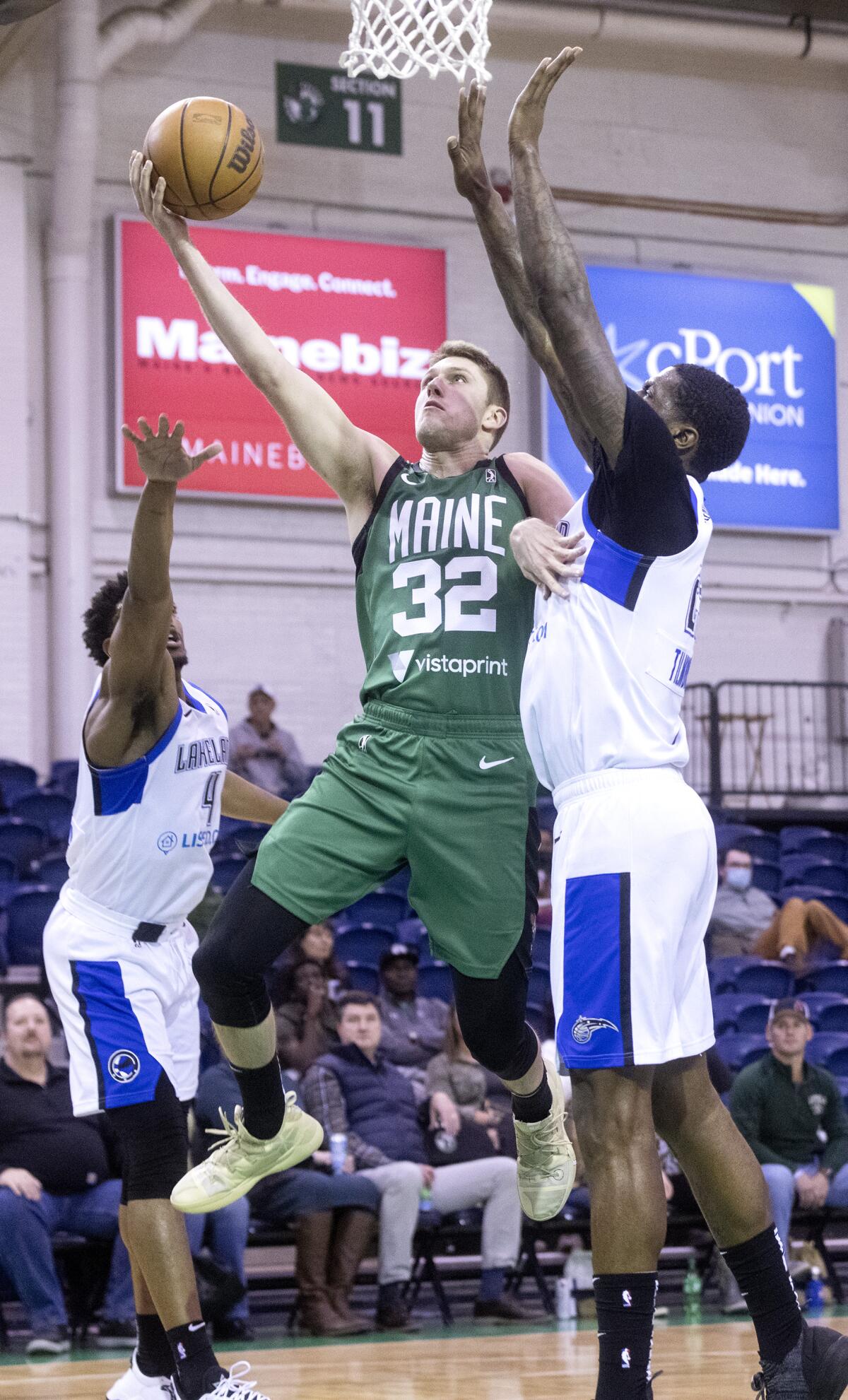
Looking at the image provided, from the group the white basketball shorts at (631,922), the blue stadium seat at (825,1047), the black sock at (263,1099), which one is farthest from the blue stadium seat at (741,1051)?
the white basketball shorts at (631,922)

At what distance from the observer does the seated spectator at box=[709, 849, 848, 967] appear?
1238 centimetres

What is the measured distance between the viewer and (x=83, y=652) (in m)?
14.7

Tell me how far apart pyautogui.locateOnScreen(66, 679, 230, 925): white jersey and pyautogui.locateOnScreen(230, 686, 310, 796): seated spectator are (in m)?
8.23

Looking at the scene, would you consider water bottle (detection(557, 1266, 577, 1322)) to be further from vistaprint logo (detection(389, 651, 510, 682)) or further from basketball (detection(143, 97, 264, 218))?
basketball (detection(143, 97, 264, 218))

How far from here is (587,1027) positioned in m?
3.80

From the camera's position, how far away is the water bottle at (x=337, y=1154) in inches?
326

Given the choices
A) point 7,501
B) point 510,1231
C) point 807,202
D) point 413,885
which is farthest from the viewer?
point 807,202

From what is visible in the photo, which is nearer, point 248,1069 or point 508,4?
point 248,1069

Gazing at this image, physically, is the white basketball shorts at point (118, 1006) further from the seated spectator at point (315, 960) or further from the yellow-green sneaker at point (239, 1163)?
the seated spectator at point (315, 960)

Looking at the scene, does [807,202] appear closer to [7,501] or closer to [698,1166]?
[7,501]

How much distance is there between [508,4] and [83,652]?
21.4ft

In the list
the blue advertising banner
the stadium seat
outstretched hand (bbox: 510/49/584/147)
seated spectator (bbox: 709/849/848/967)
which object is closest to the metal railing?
the blue advertising banner

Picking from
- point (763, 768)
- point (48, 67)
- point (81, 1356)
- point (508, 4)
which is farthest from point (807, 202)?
point (81, 1356)

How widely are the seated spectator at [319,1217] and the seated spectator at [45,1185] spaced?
53 cm
